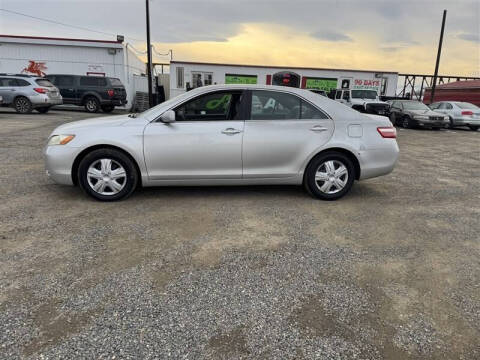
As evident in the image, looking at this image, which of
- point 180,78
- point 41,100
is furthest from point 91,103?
point 180,78

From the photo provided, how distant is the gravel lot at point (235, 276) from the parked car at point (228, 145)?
33 centimetres

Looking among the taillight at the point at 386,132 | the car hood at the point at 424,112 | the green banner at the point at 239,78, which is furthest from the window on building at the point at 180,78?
the taillight at the point at 386,132

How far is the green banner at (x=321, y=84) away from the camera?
26031 mm

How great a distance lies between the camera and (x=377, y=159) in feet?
16.0

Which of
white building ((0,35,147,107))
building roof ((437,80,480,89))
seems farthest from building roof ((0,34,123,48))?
building roof ((437,80,480,89))

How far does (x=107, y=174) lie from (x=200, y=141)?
121 cm

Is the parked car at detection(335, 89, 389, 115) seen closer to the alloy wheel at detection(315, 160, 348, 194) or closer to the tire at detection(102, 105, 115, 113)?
the tire at detection(102, 105, 115, 113)

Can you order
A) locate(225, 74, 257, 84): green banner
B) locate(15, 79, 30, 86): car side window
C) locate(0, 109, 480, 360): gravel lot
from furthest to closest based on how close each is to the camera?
locate(225, 74, 257, 84): green banner < locate(15, 79, 30, 86): car side window < locate(0, 109, 480, 360): gravel lot

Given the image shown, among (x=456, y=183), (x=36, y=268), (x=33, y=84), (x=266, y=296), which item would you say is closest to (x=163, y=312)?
(x=266, y=296)

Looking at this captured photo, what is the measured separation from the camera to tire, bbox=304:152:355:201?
4773 mm

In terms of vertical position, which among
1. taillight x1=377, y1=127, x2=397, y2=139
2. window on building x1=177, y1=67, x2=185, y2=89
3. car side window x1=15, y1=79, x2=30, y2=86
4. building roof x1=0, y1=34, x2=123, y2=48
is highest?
building roof x1=0, y1=34, x2=123, y2=48

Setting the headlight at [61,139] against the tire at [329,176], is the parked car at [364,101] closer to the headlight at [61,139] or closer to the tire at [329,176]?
the tire at [329,176]

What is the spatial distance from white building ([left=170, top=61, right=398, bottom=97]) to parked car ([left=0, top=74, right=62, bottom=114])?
1029 cm

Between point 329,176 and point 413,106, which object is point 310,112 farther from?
point 413,106
